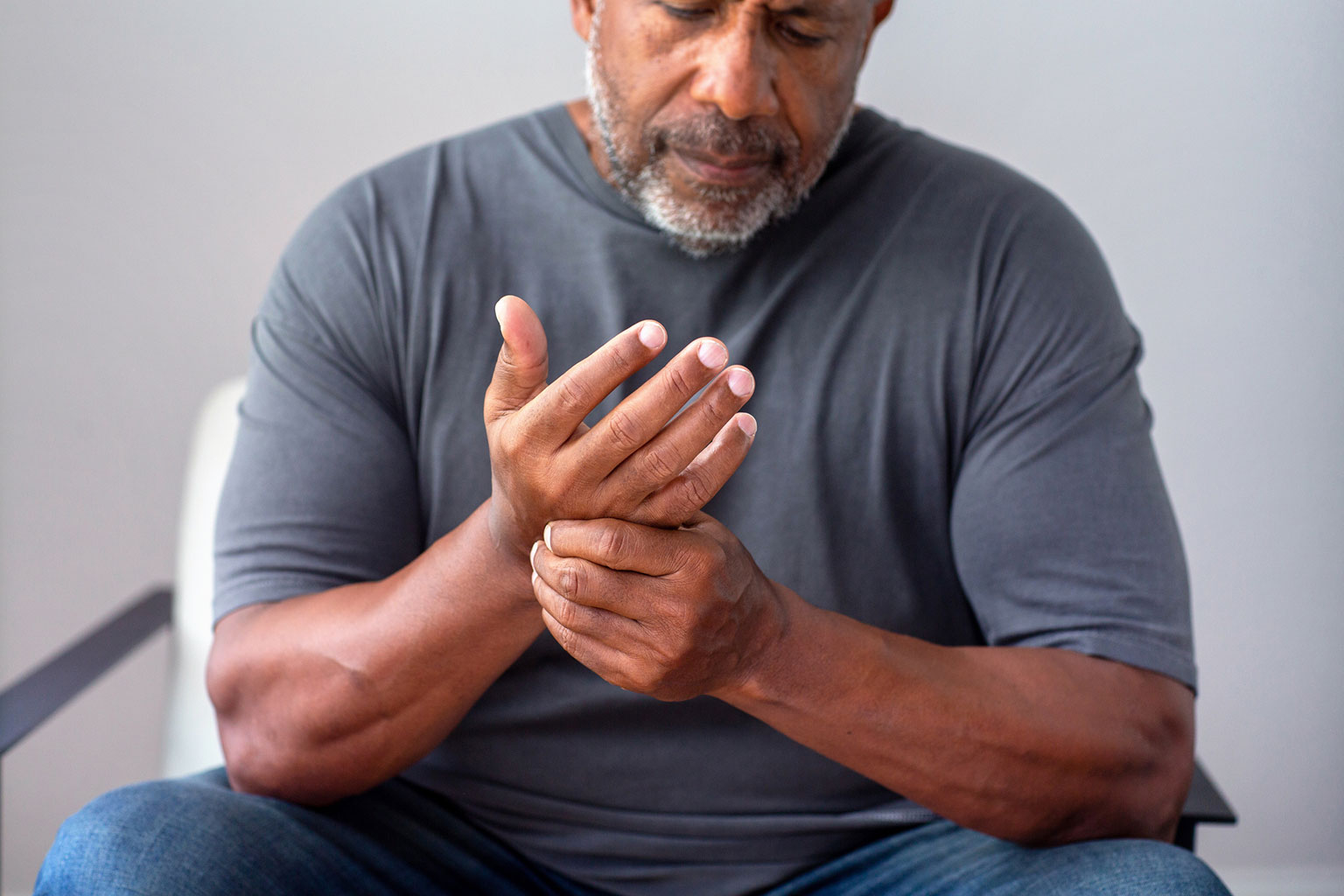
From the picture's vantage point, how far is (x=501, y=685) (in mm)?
1072

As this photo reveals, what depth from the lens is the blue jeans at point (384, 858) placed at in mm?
809

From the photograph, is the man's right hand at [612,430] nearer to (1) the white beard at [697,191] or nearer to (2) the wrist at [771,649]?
(2) the wrist at [771,649]

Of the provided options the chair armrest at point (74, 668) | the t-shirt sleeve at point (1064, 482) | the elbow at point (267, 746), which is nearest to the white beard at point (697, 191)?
the t-shirt sleeve at point (1064, 482)

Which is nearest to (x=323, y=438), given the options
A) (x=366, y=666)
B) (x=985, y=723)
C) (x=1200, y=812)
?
(x=366, y=666)

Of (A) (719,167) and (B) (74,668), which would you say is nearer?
(A) (719,167)

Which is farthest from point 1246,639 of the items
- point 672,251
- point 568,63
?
point 568,63

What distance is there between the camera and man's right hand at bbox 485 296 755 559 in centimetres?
69

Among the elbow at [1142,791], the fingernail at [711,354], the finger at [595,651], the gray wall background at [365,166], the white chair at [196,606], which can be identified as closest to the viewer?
the fingernail at [711,354]

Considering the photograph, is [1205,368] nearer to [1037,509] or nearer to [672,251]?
[1037,509]

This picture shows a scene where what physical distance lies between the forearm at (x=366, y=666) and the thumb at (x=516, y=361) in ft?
0.38

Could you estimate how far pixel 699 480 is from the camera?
743mm

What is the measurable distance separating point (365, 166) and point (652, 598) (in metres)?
1.13

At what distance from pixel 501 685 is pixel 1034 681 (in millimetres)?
481

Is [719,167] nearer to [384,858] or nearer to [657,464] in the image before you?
[657,464]
